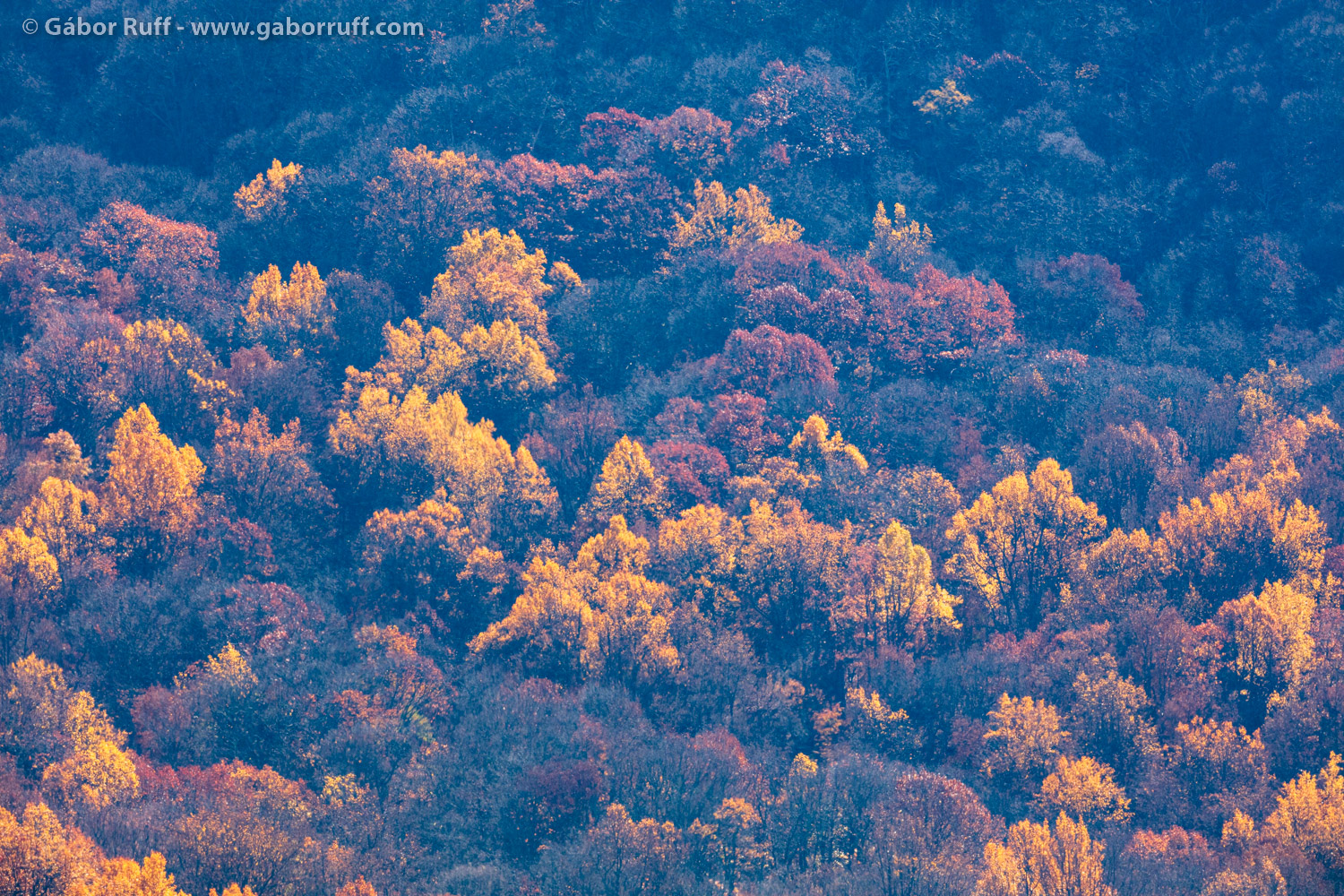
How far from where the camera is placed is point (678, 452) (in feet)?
360

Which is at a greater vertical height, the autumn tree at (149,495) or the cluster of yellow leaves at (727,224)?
the cluster of yellow leaves at (727,224)

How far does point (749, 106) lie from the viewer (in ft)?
465

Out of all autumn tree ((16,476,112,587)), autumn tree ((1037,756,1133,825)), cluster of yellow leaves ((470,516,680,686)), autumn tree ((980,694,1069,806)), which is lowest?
autumn tree ((1037,756,1133,825))

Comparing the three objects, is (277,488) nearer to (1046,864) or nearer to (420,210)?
(420,210)

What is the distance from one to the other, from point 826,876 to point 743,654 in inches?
762

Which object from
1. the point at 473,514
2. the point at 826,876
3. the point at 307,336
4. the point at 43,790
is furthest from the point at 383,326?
the point at 826,876

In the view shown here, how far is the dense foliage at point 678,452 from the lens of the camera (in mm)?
80938

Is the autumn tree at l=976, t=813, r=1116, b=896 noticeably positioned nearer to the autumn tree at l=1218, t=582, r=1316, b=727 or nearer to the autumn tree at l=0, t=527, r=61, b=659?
the autumn tree at l=1218, t=582, r=1316, b=727

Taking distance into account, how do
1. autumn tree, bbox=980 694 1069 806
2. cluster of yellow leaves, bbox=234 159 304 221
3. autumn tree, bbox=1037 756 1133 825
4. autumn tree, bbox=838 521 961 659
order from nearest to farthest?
autumn tree, bbox=1037 756 1133 825, autumn tree, bbox=980 694 1069 806, autumn tree, bbox=838 521 961 659, cluster of yellow leaves, bbox=234 159 304 221

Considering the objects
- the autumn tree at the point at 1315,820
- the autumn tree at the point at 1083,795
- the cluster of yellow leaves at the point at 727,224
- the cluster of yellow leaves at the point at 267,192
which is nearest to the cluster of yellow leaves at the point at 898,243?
the cluster of yellow leaves at the point at 727,224

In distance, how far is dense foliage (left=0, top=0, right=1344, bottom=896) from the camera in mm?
80938

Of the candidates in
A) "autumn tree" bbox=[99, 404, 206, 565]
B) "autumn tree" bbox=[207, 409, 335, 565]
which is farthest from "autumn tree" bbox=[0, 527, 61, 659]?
"autumn tree" bbox=[207, 409, 335, 565]

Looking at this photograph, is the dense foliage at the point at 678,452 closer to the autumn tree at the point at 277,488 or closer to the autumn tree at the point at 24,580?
the autumn tree at the point at 24,580

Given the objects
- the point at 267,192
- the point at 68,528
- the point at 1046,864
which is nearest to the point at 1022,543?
the point at 1046,864
